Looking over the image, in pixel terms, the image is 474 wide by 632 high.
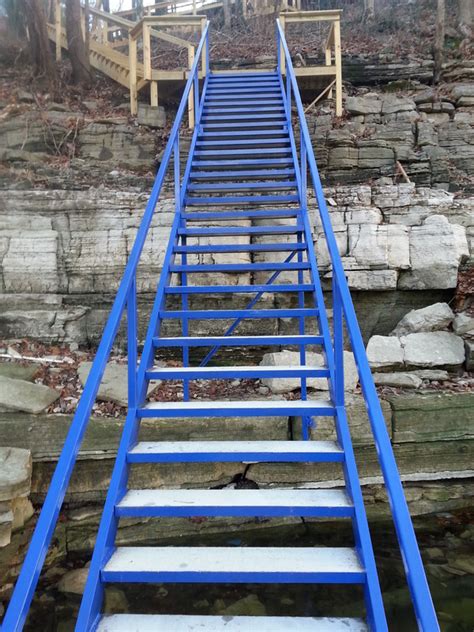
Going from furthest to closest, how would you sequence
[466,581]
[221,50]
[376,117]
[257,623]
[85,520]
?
1. [221,50]
2. [376,117]
3. [85,520]
4. [466,581]
5. [257,623]

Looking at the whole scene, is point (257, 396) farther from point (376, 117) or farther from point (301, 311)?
point (376, 117)

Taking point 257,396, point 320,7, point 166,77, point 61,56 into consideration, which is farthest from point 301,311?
point 320,7

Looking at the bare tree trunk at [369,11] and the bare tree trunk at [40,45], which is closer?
the bare tree trunk at [40,45]

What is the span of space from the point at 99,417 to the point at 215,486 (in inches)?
53.9

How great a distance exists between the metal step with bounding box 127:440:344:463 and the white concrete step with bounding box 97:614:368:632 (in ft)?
2.45

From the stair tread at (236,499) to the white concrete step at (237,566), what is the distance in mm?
208

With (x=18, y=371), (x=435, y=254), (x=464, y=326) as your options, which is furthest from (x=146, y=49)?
(x=464, y=326)

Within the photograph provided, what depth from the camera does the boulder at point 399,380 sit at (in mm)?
5191

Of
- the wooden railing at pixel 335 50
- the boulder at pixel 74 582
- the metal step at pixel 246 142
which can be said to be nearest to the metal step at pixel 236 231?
the metal step at pixel 246 142

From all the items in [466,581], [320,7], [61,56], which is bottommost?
[466,581]

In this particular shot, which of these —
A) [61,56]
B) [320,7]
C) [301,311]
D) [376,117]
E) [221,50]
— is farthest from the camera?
[320,7]

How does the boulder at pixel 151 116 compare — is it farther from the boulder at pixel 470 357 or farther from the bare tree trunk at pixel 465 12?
the bare tree trunk at pixel 465 12

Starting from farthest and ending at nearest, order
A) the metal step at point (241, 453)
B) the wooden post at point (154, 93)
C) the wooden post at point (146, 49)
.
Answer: the wooden post at point (154, 93) < the wooden post at point (146, 49) < the metal step at point (241, 453)

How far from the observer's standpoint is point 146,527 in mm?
4594
